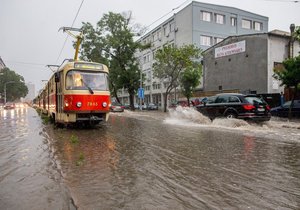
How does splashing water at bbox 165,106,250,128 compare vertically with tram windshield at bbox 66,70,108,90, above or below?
below

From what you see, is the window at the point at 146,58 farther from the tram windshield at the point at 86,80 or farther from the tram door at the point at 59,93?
the tram windshield at the point at 86,80

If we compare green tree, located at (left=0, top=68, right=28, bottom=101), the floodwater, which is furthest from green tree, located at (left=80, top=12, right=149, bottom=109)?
green tree, located at (left=0, top=68, right=28, bottom=101)

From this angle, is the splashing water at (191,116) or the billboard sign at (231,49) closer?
the splashing water at (191,116)

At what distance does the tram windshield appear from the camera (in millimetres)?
13469

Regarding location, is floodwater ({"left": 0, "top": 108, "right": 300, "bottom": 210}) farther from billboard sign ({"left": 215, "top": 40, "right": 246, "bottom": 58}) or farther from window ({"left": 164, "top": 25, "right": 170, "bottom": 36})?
window ({"left": 164, "top": 25, "right": 170, "bottom": 36})

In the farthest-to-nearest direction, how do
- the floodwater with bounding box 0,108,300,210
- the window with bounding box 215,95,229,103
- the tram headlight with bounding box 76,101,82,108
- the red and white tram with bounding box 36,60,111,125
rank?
the window with bounding box 215,95,229,103 < the red and white tram with bounding box 36,60,111,125 < the tram headlight with bounding box 76,101,82,108 < the floodwater with bounding box 0,108,300,210

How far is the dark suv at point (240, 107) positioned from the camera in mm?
14516

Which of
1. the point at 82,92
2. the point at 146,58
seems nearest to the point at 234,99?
the point at 82,92

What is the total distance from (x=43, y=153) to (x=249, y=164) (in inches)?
210

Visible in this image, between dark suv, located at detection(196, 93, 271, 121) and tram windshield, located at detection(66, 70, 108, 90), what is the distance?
634 centimetres

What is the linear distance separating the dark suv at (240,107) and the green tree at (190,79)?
19.9m

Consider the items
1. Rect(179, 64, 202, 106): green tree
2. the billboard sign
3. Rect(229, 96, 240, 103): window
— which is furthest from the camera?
Rect(179, 64, 202, 106): green tree

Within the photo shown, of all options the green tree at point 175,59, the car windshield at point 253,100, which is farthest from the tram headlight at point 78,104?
the green tree at point 175,59

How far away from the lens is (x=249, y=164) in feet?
20.8
